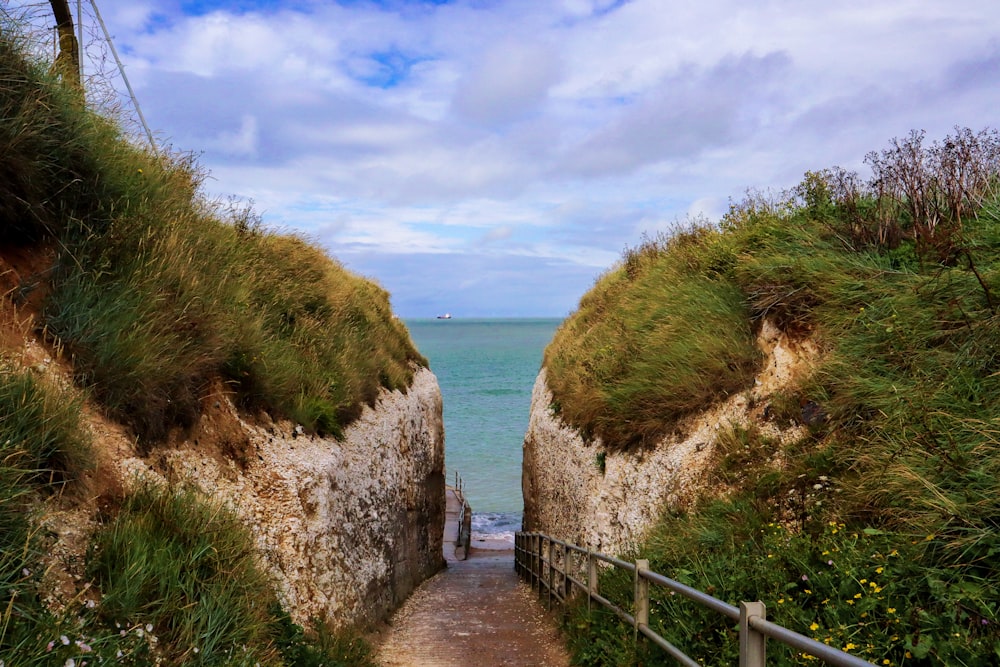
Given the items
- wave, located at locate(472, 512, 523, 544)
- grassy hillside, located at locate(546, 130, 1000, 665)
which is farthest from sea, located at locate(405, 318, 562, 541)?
grassy hillside, located at locate(546, 130, 1000, 665)

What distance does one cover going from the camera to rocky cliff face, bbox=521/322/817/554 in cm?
913

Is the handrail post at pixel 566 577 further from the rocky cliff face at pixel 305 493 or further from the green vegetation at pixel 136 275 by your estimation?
the green vegetation at pixel 136 275

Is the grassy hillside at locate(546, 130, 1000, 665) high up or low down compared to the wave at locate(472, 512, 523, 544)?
up

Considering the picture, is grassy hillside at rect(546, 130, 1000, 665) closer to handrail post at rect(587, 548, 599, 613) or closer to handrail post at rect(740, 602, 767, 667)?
handrail post at rect(587, 548, 599, 613)

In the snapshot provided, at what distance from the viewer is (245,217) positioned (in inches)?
518

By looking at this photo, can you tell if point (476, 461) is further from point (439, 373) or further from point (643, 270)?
point (439, 373)

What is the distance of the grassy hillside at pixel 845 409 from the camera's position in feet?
16.0

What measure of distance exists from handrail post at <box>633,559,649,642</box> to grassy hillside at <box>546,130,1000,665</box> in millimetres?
275

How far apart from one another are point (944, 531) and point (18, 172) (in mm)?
8086

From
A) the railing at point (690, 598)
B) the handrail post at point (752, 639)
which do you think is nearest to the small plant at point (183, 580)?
the railing at point (690, 598)

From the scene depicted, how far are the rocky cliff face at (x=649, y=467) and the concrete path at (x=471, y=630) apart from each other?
1.62 m

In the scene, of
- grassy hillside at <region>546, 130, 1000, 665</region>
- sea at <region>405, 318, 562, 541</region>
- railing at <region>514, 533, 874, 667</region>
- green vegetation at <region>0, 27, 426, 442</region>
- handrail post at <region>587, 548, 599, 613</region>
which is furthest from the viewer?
sea at <region>405, 318, 562, 541</region>

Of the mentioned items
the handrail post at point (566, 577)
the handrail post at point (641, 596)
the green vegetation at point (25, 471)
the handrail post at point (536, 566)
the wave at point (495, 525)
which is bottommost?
the wave at point (495, 525)

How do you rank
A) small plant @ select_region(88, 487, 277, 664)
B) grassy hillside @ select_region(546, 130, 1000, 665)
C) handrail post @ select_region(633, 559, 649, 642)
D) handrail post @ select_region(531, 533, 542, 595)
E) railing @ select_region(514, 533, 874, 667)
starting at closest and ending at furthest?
railing @ select_region(514, 533, 874, 667) → small plant @ select_region(88, 487, 277, 664) → grassy hillside @ select_region(546, 130, 1000, 665) → handrail post @ select_region(633, 559, 649, 642) → handrail post @ select_region(531, 533, 542, 595)
